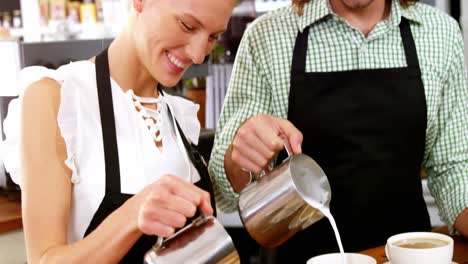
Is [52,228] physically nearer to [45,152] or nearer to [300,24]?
[45,152]

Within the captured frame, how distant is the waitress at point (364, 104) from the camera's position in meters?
1.92

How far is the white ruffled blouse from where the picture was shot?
1.40 metres

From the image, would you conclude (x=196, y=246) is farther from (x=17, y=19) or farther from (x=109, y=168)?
(x=17, y=19)

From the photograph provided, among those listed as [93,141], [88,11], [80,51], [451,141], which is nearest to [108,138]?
[93,141]

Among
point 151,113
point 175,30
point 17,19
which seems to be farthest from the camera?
point 17,19

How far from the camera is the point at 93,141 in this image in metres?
1.43

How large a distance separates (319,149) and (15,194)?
106 cm

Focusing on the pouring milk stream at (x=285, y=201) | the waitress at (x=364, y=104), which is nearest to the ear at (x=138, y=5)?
the pouring milk stream at (x=285, y=201)

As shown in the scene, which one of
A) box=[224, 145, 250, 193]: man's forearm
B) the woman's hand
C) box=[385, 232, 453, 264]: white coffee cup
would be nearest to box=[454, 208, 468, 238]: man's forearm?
box=[385, 232, 453, 264]: white coffee cup

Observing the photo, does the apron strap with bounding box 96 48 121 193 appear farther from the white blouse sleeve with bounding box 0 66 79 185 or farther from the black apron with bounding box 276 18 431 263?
the black apron with bounding box 276 18 431 263

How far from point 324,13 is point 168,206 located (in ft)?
3.20

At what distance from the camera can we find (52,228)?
130 centimetres

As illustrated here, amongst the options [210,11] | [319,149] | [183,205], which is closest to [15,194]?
[319,149]

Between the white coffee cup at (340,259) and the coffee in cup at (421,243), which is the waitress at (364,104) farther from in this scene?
the white coffee cup at (340,259)
